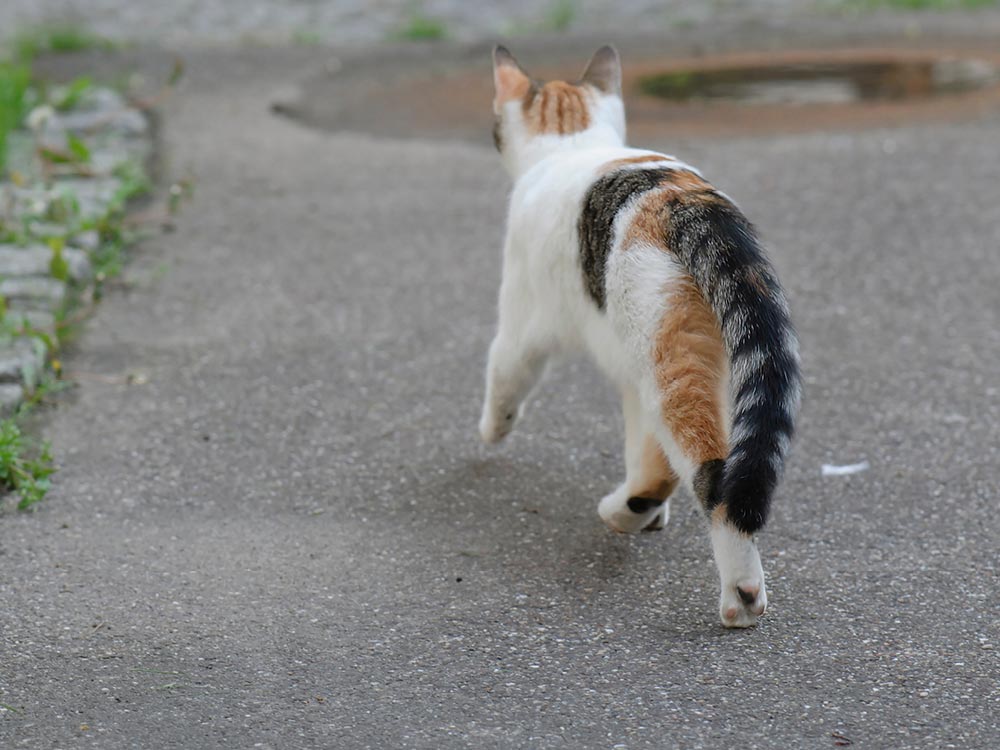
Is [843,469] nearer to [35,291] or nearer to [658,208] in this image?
[658,208]

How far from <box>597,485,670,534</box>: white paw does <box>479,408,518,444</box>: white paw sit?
1.51 ft

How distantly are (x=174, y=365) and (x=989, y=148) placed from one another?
4933 mm

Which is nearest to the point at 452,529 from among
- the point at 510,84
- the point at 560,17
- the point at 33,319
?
the point at 510,84

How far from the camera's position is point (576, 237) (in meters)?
3.73

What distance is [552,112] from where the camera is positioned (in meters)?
4.45

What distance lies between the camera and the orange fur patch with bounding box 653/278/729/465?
10.6 ft

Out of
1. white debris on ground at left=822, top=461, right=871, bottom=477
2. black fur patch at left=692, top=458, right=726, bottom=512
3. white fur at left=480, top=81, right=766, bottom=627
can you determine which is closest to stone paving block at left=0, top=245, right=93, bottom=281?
white fur at left=480, top=81, right=766, bottom=627

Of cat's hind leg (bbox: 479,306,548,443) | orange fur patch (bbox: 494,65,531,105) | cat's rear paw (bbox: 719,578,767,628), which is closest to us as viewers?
cat's rear paw (bbox: 719,578,767,628)

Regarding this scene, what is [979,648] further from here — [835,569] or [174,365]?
[174,365]

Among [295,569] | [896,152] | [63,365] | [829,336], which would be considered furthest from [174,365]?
[896,152]

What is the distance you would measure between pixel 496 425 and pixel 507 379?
237mm

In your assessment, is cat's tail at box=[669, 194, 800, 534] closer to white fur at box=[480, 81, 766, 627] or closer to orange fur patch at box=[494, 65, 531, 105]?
white fur at box=[480, 81, 766, 627]

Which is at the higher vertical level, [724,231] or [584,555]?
[724,231]

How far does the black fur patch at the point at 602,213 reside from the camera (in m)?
3.57
